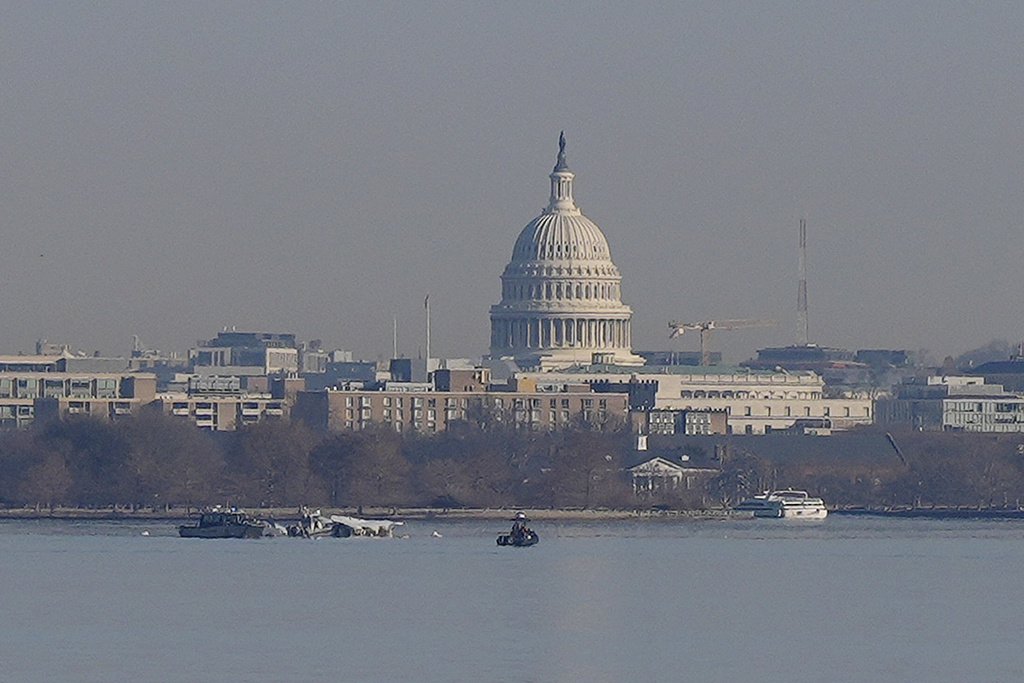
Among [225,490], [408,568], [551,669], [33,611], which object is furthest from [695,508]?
[551,669]

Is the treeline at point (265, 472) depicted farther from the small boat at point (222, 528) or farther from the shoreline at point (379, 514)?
the small boat at point (222, 528)

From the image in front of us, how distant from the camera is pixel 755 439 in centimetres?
19262

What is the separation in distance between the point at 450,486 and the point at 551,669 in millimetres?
89481

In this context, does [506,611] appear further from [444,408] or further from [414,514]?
[444,408]

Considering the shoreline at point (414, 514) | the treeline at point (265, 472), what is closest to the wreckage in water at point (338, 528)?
the shoreline at point (414, 514)

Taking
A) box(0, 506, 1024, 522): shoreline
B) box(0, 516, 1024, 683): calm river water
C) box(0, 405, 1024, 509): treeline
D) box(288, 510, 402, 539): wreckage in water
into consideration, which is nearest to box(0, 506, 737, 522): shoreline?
box(0, 506, 1024, 522): shoreline

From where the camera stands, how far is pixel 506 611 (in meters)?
84.7

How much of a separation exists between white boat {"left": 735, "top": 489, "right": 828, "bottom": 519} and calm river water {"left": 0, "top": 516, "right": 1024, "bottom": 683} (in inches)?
1298

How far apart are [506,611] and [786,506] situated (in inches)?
2941

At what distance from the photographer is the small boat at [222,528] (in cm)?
12744

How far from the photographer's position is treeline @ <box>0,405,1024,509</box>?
156 metres

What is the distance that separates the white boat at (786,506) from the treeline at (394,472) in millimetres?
2016

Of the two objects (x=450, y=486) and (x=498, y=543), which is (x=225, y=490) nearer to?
(x=450, y=486)

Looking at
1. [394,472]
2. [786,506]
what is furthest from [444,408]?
[786,506]
